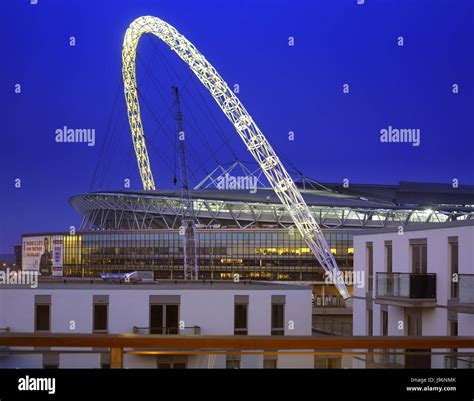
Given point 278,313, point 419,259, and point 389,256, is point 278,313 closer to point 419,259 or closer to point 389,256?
point 389,256

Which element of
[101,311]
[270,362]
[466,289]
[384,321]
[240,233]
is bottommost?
[384,321]

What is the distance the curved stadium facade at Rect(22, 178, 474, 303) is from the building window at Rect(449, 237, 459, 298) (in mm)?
24132

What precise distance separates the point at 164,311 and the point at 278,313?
1663 mm

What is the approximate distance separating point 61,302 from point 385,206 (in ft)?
86.7

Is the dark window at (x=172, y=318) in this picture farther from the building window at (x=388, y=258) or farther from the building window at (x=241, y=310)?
the building window at (x=388, y=258)

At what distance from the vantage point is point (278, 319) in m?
12.1

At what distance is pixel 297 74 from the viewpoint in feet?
36.5

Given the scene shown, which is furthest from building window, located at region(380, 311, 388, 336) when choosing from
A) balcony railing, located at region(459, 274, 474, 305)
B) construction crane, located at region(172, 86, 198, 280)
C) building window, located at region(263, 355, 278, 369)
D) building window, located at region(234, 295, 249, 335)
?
construction crane, located at region(172, 86, 198, 280)

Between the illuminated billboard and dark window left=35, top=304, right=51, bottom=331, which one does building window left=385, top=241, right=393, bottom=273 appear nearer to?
dark window left=35, top=304, right=51, bottom=331

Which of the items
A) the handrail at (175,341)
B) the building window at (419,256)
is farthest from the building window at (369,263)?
the handrail at (175,341)

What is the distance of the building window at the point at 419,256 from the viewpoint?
37.7 feet

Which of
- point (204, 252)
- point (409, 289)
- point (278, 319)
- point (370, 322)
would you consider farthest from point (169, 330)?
point (204, 252)

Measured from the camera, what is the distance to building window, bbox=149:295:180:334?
455 inches
